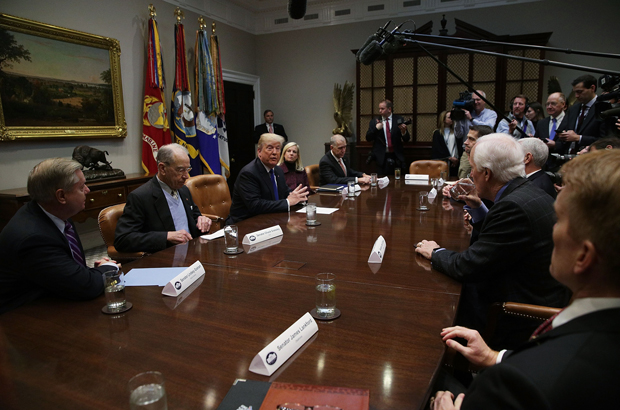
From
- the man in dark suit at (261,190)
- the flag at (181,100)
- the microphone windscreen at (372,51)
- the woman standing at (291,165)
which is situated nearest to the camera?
the microphone windscreen at (372,51)

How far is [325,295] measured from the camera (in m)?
1.22

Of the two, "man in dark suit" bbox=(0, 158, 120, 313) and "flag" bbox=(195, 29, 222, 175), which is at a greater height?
"flag" bbox=(195, 29, 222, 175)

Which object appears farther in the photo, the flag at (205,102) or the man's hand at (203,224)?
the flag at (205,102)

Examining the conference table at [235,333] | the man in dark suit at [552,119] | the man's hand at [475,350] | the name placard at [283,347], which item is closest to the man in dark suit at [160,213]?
the conference table at [235,333]

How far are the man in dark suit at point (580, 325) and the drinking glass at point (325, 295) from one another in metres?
0.58

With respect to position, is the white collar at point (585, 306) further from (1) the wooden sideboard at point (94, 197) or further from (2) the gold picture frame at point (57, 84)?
(2) the gold picture frame at point (57, 84)

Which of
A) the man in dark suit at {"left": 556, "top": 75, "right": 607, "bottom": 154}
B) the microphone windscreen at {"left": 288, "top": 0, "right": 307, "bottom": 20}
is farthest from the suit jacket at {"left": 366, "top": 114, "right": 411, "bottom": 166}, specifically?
the microphone windscreen at {"left": 288, "top": 0, "right": 307, "bottom": 20}

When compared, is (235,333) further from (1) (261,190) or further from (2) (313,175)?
(2) (313,175)

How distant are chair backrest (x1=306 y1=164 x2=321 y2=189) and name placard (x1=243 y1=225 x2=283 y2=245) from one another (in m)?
2.40

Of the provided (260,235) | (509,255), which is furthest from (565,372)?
(260,235)

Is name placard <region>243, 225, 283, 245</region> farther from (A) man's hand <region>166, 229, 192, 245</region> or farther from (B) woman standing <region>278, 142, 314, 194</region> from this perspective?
(B) woman standing <region>278, 142, 314, 194</region>

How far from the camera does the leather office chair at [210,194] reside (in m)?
3.25

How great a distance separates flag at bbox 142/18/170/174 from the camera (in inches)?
194

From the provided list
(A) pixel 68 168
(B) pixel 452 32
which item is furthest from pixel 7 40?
(B) pixel 452 32
